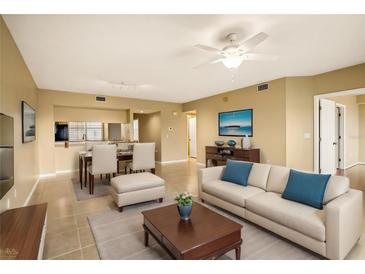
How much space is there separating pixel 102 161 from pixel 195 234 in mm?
2949

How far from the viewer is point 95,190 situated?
13.6ft

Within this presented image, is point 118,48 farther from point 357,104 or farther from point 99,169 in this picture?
point 357,104

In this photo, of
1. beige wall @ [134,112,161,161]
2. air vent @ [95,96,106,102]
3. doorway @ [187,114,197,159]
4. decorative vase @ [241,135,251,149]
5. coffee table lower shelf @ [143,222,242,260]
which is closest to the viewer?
coffee table lower shelf @ [143,222,242,260]

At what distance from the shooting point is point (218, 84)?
16.9ft

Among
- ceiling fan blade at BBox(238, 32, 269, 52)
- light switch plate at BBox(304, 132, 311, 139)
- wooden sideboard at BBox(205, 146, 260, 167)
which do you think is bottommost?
wooden sideboard at BBox(205, 146, 260, 167)

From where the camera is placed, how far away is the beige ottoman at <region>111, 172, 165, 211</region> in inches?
118

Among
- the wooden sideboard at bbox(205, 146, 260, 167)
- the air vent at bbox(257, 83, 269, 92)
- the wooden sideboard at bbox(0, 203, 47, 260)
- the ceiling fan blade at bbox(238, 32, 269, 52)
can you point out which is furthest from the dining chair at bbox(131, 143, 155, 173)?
the air vent at bbox(257, 83, 269, 92)

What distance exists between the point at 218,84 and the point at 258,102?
1.18 meters

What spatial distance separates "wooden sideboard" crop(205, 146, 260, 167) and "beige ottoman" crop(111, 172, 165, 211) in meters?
2.52

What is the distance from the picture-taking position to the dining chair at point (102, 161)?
12.8 feet

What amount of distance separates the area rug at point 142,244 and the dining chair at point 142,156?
5.59ft

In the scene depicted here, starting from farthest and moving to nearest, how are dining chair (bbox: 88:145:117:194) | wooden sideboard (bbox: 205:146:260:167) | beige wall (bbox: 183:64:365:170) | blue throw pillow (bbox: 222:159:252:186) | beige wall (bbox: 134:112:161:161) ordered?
beige wall (bbox: 134:112:161:161)
wooden sideboard (bbox: 205:146:260:167)
beige wall (bbox: 183:64:365:170)
dining chair (bbox: 88:145:117:194)
blue throw pillow (bbox: 222:159:252:186)

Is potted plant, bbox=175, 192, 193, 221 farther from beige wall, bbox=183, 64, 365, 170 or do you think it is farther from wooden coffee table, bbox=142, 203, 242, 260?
beige wall, bbox=183, 64, 365, 170

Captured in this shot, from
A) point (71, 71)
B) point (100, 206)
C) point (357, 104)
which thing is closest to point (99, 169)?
point (100, 206)
